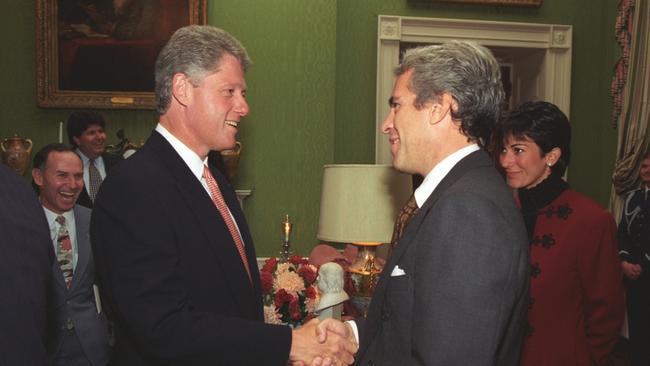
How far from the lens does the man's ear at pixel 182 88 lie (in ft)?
5.87

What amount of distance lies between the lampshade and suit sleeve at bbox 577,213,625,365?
847 millimetres

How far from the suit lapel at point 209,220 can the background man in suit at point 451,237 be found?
0.38 meters

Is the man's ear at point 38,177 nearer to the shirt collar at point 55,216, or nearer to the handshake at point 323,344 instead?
the shirt collar at point 55,216

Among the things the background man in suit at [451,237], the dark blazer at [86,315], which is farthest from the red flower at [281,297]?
the dark blazer at [86,315]

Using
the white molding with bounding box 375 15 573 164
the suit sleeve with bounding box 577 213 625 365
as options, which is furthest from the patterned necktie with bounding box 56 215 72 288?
the white molding with bounding box 375 15 573 164

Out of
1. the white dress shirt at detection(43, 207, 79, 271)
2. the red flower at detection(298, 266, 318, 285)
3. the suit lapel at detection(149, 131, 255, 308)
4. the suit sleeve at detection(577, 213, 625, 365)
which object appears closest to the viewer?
the suit lapel at detection(149, 131, 255, 308)

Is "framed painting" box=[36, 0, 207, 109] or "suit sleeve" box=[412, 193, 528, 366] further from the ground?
"framed painting" box=[36, 0, 207, 109]

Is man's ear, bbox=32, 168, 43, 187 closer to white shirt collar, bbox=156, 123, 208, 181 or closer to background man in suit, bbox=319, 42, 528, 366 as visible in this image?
white shirt collar, bbox=156, 123, 208, 181

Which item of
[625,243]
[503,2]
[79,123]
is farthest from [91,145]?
[625,243]

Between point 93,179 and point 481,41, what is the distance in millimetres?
3910

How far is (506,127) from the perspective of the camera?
267 cm

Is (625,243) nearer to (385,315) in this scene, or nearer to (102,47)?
(385,315)

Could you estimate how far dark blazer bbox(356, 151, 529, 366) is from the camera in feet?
4.10

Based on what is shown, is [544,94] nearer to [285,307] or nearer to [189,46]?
[285,307]
